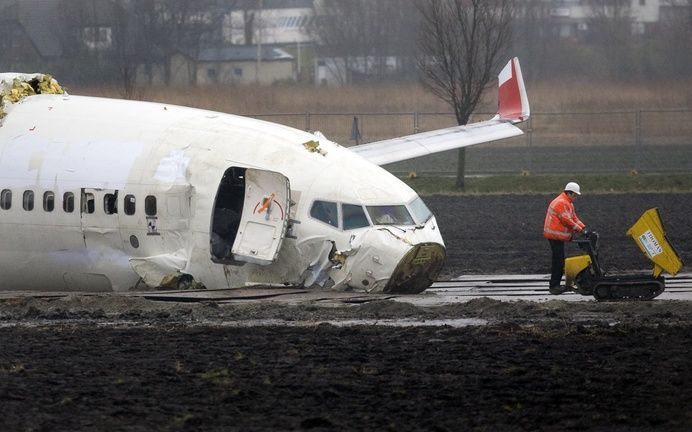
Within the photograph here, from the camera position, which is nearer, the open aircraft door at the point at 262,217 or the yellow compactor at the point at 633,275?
the yellow compactor at the point at 633,275

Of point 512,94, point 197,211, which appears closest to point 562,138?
point 512,94

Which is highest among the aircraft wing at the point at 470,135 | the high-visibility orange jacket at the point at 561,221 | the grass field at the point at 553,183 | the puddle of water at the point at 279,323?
the aircraft wing at the point at 470,135

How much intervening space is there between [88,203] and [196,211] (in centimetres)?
194

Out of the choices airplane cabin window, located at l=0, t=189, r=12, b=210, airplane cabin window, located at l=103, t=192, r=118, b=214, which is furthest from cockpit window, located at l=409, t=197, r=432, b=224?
airplane cabin window, located at l=0, t=189, r=12, b=210

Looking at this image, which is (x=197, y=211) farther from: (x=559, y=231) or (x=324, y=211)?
(x=559, y=231)

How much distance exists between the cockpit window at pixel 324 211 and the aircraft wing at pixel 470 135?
5.26m

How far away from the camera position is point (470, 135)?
28.3 m

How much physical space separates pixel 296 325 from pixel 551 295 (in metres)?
5.61

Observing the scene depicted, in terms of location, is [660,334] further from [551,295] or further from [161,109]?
[161,109]

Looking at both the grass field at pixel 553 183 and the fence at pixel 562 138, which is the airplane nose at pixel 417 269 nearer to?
the grass field at pixel 553 183

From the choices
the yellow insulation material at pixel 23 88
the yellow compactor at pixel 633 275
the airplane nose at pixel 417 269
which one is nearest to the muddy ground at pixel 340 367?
the yellow compactor at pixel 633 275

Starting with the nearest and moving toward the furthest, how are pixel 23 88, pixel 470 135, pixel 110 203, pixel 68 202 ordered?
1. pixel 110 203
2. pixel 68 202
3. pixel 23 88
4. pixel 470 135

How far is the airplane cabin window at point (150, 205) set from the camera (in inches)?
865

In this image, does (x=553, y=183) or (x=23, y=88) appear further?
(x=553, y=183)
